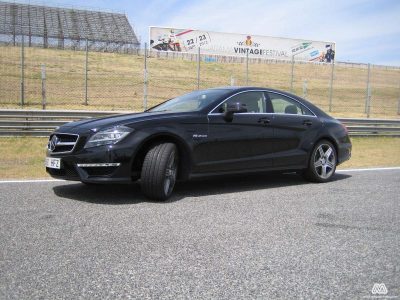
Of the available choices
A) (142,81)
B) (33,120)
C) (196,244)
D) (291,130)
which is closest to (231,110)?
(291,130)

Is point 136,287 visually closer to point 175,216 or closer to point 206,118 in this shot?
point 175,216

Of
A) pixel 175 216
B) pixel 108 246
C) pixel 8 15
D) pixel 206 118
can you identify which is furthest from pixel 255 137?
pixel 8 15

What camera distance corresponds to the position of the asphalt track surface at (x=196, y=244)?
9.74ft

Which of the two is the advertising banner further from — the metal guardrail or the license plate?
the license plate

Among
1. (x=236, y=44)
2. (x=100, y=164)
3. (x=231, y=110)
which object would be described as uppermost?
(x=236, y=44)

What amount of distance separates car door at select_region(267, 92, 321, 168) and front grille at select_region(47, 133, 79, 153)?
2.85m

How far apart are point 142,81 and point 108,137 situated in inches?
982

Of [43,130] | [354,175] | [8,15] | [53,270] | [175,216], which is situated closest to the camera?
[53,270]

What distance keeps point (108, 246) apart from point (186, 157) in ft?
7.01

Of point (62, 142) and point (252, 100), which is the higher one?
point (252, 100)

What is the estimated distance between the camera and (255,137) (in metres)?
6.31

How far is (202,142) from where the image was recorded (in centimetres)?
575

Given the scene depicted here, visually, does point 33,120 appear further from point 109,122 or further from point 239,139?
point 239,139

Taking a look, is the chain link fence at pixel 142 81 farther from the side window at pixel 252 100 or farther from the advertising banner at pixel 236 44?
the side window at pixel 252 100
